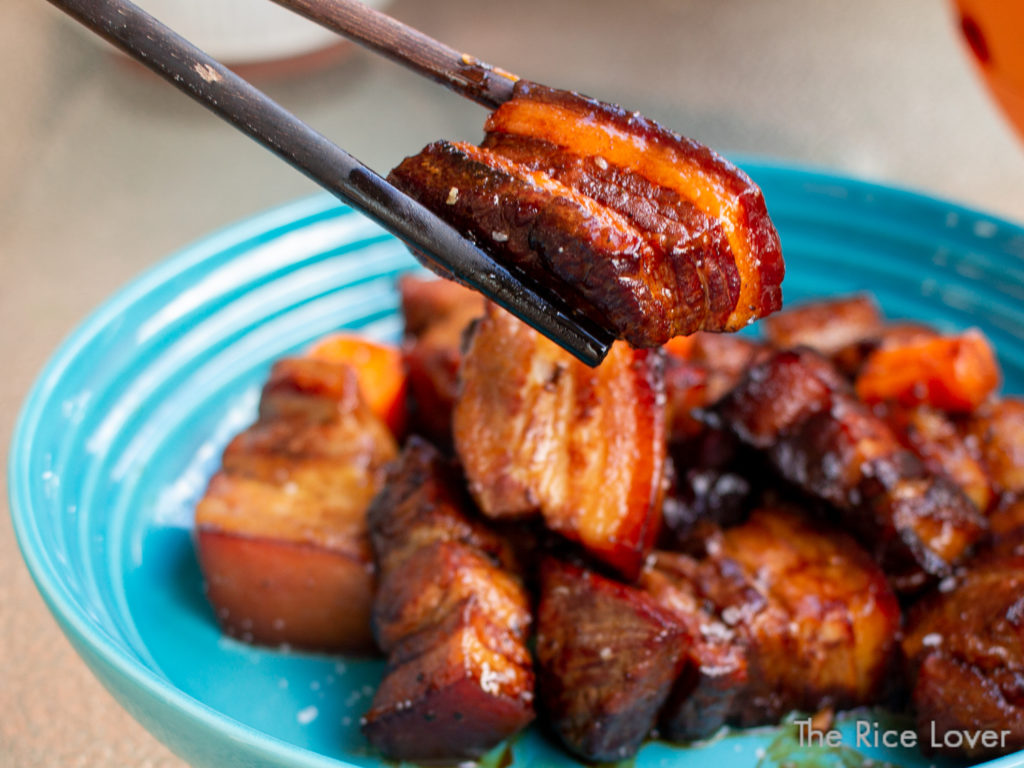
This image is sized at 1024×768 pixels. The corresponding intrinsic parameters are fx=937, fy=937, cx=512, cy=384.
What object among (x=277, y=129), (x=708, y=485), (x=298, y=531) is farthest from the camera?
(x=708, y=485)

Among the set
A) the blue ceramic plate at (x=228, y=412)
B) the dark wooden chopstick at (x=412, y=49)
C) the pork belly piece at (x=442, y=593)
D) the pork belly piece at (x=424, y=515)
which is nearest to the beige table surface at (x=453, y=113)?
the blue ceramic plate at (x=228, y=412)

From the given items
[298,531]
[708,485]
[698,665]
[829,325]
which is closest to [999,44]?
[829,325]

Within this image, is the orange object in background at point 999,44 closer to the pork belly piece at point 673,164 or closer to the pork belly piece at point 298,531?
the pork belly piece at point 673,164

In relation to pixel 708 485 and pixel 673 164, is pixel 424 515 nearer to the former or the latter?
pixel 708 485

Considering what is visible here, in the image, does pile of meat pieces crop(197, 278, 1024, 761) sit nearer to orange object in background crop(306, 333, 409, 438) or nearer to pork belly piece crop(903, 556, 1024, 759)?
pork belly piece crop(903, 556, 1024, 759)

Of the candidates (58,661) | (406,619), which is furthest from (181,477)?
(406,619)

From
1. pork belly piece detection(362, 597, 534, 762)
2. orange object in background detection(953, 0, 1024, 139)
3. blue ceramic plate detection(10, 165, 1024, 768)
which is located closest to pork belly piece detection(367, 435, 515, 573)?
pork belly piece detection(362, 597, 534, 762)
